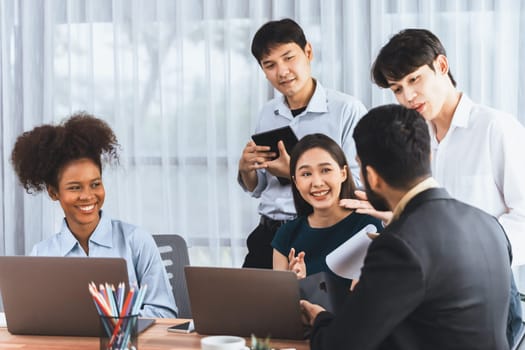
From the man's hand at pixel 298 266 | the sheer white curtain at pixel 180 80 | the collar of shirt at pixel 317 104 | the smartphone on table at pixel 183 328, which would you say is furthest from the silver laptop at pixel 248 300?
the sheer white curtain at pixel 180 80

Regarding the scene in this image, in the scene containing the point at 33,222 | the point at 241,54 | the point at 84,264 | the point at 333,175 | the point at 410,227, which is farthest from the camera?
the point at 33,222

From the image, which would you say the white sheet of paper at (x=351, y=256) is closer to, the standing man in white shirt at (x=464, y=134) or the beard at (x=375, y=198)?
the beard at (x=375, y=198)

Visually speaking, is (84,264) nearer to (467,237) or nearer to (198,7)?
(467,237)

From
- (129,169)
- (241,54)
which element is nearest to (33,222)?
(129,169)

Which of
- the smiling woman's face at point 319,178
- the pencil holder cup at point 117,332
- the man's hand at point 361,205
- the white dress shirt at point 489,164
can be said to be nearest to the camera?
the pencil holder cup at point 117,332

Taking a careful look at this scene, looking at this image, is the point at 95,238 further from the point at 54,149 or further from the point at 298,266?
the point at 298,266

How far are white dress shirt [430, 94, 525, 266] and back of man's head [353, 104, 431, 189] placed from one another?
0.72m

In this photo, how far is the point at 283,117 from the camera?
132 inches

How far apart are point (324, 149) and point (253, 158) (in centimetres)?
37

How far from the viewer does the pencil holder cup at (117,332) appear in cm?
192

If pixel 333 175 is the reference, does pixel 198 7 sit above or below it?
above

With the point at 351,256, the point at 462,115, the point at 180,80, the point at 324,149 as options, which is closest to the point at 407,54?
the point at 462,115

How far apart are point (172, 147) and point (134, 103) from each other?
30 centimetres

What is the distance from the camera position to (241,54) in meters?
4.02
